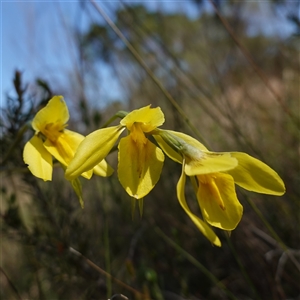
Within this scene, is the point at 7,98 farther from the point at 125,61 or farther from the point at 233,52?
the point at 233,52

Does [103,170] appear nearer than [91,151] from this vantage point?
No

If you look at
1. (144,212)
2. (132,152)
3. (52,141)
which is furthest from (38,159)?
(144,212)

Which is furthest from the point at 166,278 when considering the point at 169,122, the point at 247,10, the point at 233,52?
the point at 247,10

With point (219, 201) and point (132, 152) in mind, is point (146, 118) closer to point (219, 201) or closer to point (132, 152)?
point (132, 152)

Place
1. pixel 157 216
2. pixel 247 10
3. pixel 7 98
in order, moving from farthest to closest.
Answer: pixel 247 10, pixel 157 216, pixel 7 98

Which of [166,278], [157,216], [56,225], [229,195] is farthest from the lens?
[157,216]

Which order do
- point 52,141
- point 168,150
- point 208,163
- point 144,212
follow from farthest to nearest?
point 144,212, point 52,141, point 168,150, point 208,163

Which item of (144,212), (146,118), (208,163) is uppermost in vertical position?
(146,118)

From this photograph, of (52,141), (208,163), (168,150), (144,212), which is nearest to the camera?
(208,163)
